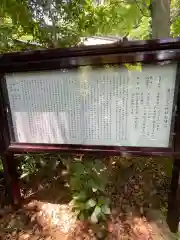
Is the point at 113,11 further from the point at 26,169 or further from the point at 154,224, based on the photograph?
the point at 154,224

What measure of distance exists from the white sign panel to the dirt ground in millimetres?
887

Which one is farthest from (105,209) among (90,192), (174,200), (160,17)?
(160,17)

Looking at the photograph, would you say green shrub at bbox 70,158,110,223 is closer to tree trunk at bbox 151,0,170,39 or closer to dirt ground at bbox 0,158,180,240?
dirt ground at bbox 0,158,180,240

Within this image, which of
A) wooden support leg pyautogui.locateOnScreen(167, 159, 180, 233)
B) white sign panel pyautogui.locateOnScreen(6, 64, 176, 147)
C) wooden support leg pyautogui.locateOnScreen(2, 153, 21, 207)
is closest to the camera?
white sign panel pyautogui.locateOnScreen(6, 64, 176, 147)

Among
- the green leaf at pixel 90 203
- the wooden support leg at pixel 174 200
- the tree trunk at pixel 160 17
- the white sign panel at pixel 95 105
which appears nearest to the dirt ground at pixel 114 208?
the wooden support leg at pixel 174 200

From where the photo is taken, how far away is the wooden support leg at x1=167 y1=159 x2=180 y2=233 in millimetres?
1965

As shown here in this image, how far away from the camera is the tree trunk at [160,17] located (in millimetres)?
2464

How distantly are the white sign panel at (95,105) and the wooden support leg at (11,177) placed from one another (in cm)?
37

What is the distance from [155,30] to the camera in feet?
8.51

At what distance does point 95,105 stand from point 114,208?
129 centimetres

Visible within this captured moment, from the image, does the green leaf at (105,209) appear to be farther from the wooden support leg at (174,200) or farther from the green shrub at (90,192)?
the wooden support leg at (174,200)

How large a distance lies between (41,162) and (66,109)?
3.51 feet

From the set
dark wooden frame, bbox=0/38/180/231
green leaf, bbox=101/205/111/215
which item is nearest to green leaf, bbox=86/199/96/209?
green leaf, bbox=101/205/111/215

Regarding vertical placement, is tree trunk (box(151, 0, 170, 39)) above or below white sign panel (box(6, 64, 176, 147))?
above
